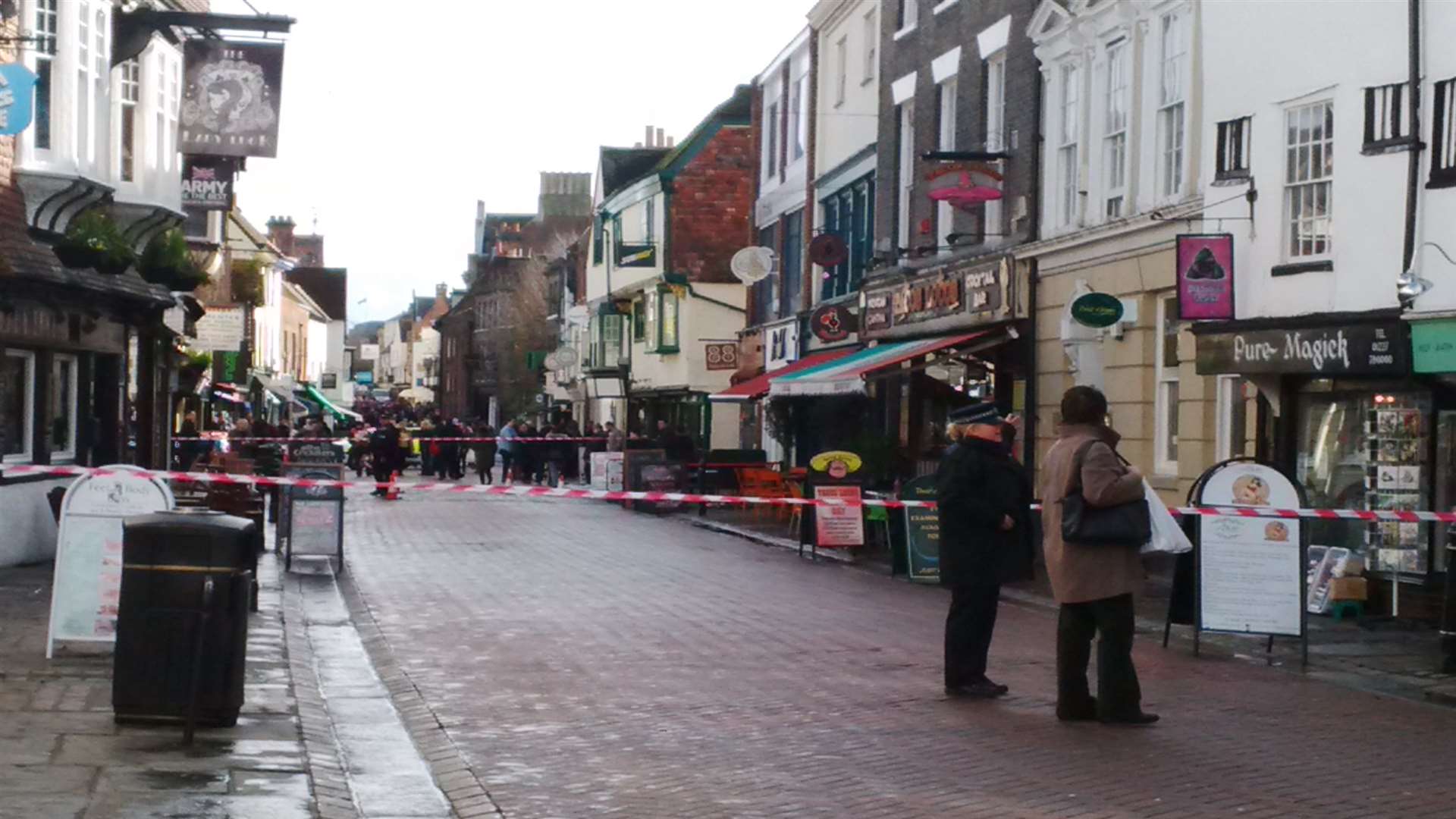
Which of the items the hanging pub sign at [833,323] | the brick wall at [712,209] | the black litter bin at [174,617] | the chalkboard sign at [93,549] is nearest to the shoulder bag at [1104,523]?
the black litter bin at [174,617]

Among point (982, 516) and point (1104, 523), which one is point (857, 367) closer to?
point (982, 516)

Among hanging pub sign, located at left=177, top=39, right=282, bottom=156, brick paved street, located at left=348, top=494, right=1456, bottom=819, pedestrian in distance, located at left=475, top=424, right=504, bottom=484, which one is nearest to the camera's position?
brick paved street, located at left=348, top=494, right=1456, bottom=819

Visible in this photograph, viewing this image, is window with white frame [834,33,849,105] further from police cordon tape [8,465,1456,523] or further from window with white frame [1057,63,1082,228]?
police cordon tape [8,465,1456,523]

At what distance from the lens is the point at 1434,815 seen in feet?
27.3

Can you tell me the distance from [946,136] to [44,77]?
14224 mm

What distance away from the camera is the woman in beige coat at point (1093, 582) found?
35.1ft

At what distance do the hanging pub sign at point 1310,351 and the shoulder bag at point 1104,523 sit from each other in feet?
21.5

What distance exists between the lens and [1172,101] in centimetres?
2194

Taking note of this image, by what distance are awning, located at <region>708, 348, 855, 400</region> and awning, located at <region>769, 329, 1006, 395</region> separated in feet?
11.9

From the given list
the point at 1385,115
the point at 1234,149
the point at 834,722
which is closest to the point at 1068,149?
the point at 1234,149

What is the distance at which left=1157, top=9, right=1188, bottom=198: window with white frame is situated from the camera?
21.6 meters

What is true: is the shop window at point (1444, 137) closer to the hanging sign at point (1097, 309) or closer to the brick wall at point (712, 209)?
the hanging sign at point (1097, 309)

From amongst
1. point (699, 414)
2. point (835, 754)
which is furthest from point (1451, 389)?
point (699, 414)

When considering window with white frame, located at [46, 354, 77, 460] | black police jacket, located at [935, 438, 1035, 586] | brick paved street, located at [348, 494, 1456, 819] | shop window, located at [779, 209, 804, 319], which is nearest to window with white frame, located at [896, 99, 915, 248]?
shop window, located at [779, 209, 804, 319]
